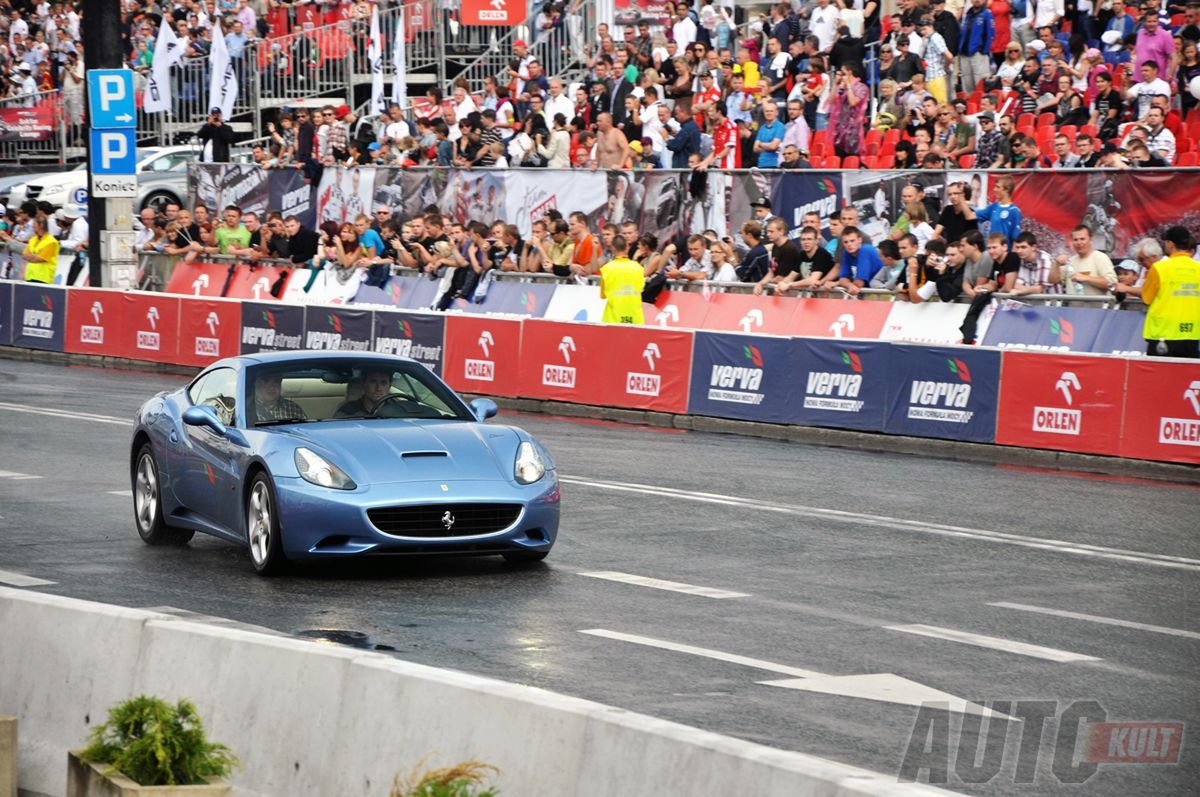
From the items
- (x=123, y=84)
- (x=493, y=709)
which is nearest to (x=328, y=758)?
(x=493, y=709)

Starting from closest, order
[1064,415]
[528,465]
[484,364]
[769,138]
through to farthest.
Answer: [528,465] → [1064,415] → [484,364] → [769,138]

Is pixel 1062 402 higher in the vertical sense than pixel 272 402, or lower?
lower

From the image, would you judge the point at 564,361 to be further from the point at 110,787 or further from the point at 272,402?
the point at 110,787

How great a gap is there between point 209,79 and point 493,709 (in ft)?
123

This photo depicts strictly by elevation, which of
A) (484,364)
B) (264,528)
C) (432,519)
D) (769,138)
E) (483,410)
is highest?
(769,138)

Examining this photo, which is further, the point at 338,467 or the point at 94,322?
the point at 94,322

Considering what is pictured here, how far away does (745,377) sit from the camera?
866 inches

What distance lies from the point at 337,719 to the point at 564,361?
17.4 meters

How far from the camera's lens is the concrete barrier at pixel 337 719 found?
215 inches

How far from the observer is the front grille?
458 inches

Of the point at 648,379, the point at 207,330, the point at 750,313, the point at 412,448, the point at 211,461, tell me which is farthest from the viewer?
the point at 207,330

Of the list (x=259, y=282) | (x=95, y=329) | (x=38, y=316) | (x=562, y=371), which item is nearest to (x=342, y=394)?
(x=562, y=371)

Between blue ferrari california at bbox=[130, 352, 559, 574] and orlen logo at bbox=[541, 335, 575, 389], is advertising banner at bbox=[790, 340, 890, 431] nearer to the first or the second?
orlen logo at bbox=[541, 335, 575, 389]

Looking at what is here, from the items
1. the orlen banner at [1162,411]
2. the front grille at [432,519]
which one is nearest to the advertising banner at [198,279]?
the orlen banner at [1162,411]
